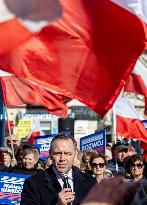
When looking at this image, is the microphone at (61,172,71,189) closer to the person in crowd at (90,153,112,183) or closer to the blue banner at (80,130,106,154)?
the person in crowd at (90,153,112,183)

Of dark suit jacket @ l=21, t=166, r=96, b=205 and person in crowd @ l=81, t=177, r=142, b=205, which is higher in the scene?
person in crowd @ l=81, t=177, r=142, b=205

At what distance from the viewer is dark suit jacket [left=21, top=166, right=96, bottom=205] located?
15.9 ft

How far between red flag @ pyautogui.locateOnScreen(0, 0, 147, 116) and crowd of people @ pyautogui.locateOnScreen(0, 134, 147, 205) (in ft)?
1.67

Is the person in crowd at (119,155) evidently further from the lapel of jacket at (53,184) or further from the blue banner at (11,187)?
the lapel of jacket at (53,184)

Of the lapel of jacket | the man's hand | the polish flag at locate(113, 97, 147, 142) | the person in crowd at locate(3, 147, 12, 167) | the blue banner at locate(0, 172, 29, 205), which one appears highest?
the polish flag at locate(113, 97, 147, 142)

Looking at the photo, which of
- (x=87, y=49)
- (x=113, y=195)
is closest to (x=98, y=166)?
(x=87, y=49)

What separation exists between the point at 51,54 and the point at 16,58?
32 cm

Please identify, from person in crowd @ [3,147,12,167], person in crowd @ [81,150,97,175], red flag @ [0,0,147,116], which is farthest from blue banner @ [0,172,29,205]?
red flag @ [0,0,147,116]

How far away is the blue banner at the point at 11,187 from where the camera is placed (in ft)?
27.2

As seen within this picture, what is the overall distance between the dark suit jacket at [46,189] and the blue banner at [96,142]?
21.1 feet

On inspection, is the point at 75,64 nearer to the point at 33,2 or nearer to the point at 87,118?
the point at 33,2

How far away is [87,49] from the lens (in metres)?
5.34

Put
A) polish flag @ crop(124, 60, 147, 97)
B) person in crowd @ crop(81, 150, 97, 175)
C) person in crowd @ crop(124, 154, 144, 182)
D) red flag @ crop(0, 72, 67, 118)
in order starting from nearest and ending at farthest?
person in crowd @ crop(124, 154, 144, 182) < person in crowd @ crop(81, 150, 97, 175) < red flag @ crop(0, 72, 67, 118) < polish flag @ crop(124, 60, 147, 97)

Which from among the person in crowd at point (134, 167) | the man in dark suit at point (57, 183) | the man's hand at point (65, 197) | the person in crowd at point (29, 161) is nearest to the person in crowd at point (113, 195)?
the man's hand at point (65, 197)
